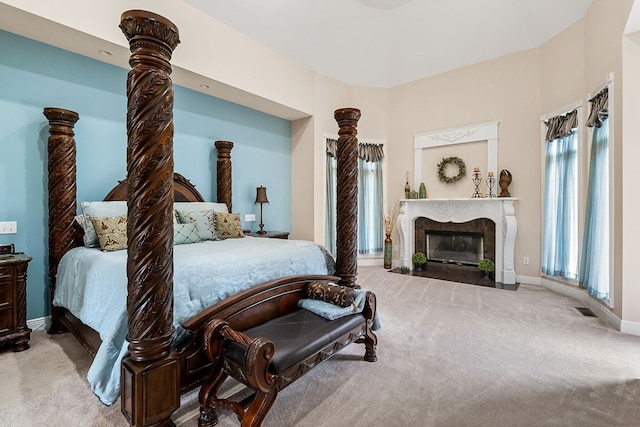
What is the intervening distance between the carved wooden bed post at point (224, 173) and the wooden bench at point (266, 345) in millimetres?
2494

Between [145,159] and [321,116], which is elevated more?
[321,116]

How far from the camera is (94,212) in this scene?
117 inches

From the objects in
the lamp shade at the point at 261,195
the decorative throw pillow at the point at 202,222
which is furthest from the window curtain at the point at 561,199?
the decorative throw pillow at the point at 202,222

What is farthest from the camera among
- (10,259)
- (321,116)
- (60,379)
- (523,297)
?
(321,116)

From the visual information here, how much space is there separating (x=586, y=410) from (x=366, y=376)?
129 centimetres

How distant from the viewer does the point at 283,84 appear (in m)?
4.86

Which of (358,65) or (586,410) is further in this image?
(358,65)

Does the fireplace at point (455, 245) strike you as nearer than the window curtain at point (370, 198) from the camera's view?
Yes

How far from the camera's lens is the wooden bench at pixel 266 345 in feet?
5.10

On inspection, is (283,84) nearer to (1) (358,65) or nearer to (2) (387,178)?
(1) (358,65)

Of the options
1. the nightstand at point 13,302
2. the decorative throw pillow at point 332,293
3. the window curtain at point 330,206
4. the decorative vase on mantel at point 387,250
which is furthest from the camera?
the decorative vase on mantel at point 387,250

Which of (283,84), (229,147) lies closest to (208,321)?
(229,147)

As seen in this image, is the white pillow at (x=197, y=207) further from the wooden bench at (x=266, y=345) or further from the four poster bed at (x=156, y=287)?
the wooden bench at (x=266, y=345)

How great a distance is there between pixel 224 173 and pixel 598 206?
461 centimetres
